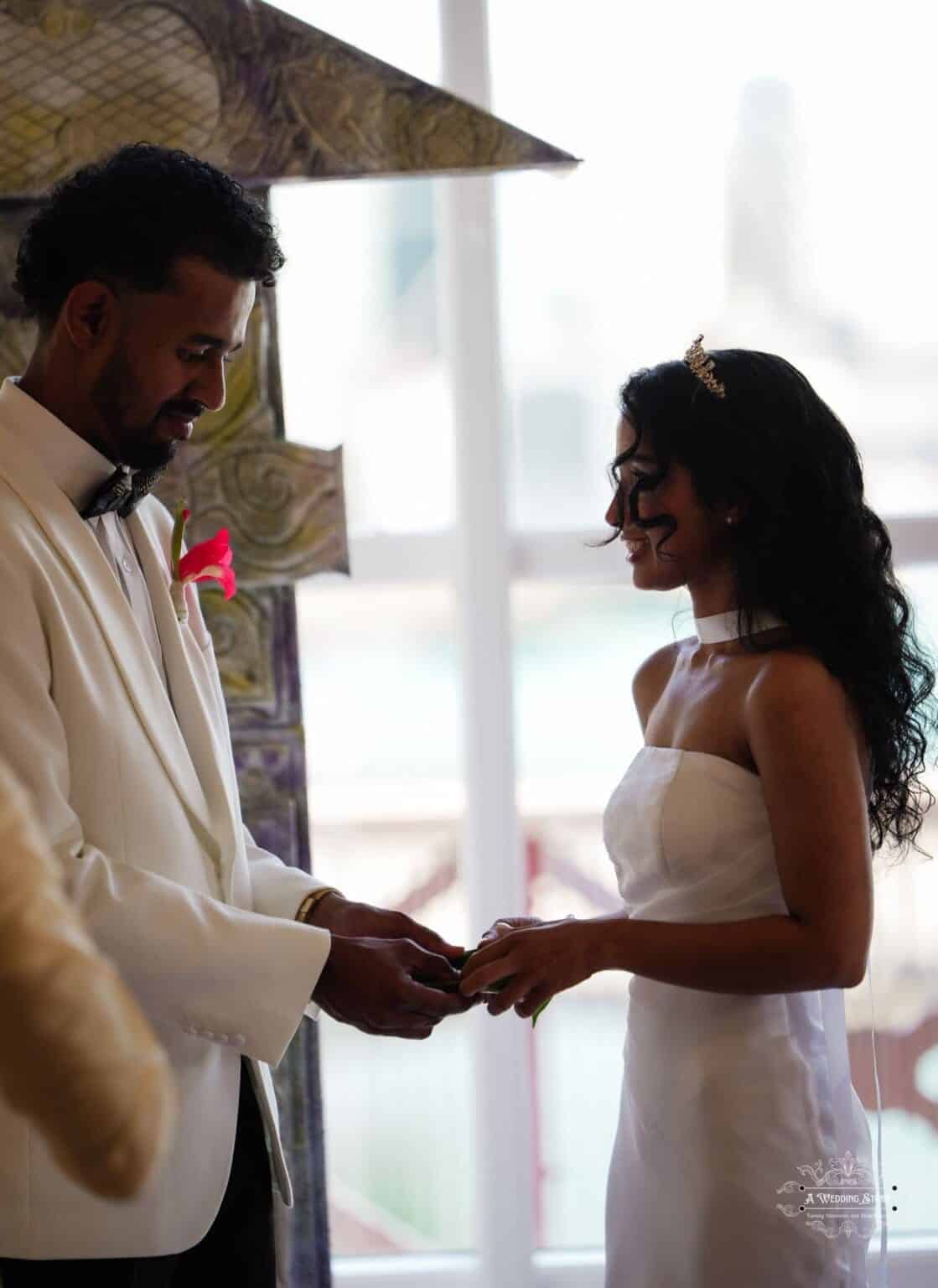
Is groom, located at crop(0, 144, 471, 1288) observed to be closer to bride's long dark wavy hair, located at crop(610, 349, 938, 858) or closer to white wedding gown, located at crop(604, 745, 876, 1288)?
white wedding gown, located at crop(604, 745, 876, 1288)

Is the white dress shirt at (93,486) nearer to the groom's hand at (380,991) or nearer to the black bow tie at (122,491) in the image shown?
the black bow tie at (122,491)

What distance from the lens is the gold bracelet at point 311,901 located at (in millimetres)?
2082

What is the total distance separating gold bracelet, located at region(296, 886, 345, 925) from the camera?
6.83 feet

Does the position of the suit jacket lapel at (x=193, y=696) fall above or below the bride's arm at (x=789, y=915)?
above

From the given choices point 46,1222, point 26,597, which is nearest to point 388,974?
point 46,1222

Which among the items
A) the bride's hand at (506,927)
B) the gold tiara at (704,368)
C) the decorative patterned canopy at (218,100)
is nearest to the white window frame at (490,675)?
the decorative patterned canopy at (218,100)

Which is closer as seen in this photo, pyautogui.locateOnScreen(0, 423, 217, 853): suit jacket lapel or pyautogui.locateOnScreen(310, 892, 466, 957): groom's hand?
pyautogui.locateOnScreen(0, 423, 217, 853): suit jacket lapel

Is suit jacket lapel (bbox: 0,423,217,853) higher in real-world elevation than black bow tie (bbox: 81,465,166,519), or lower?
lower

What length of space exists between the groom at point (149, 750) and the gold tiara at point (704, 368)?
2.24 feet

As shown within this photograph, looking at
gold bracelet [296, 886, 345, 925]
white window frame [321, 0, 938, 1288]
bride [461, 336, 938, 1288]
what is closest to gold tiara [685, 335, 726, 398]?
bride [461, 336, 938, 1288]

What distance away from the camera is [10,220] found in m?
2.38

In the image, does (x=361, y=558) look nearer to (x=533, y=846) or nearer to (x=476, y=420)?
(x=476, y=420)

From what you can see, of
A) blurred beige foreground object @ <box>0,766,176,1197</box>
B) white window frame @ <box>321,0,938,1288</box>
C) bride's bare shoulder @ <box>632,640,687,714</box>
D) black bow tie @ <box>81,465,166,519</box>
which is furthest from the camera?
white window frame @ <box>321,0,938,1288</box>

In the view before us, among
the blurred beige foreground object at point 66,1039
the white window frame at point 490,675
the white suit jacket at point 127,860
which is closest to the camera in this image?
the blurred beige foreground object at point 66,1039
